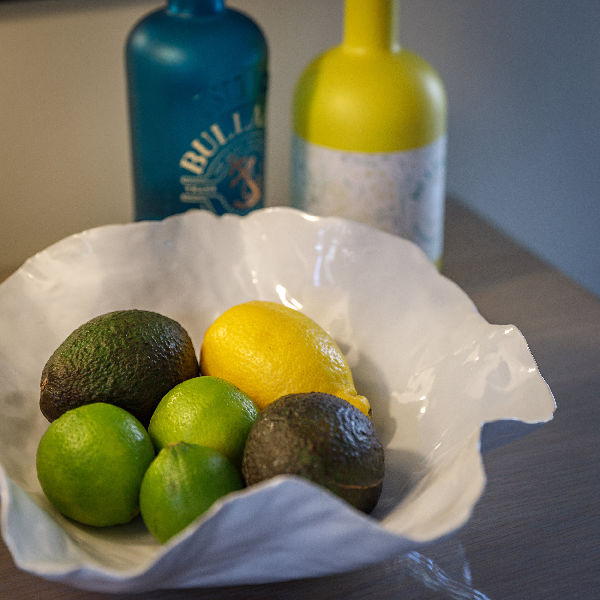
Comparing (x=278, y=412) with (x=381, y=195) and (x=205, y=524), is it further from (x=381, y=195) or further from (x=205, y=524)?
(x=381, y=195)

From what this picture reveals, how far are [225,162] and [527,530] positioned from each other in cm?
41

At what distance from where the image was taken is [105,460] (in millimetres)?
443

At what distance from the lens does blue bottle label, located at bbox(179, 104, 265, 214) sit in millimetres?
731

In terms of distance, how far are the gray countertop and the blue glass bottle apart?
27cm

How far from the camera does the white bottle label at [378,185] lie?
0.70m

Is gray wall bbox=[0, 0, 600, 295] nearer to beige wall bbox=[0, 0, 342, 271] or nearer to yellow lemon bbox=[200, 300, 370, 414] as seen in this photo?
beige wall bbox=[0, 0, 342, 271]

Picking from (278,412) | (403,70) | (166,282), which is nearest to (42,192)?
(166,282)

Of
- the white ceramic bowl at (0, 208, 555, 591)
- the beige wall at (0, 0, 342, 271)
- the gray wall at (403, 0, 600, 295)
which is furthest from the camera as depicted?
the gray wall at (403, 0, 600, 295)

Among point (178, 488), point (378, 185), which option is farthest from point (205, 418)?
point (378, 185)

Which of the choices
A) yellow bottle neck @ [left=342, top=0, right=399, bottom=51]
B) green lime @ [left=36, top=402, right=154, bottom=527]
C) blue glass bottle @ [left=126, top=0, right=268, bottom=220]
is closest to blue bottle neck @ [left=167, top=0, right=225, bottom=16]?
blue glass bottle @ [left=126, top=0, right=268, bottom=220]

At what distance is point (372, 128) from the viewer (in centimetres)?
68

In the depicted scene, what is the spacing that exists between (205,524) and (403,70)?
1.48 ft

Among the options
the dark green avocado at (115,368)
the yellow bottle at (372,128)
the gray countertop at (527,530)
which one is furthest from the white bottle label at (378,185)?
the dark green avocado at (115,368)

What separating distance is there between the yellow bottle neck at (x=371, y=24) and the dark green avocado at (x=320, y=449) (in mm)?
355
